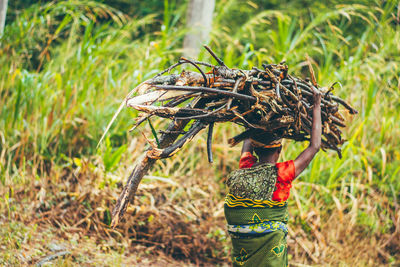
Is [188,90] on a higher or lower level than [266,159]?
higher

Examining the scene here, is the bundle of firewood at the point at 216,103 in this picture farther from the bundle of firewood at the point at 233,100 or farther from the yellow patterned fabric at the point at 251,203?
the yellow patterned fabric at the point at 251,203

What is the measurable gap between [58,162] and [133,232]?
3.86ft

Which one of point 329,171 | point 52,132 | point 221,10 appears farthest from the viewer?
point 221,10

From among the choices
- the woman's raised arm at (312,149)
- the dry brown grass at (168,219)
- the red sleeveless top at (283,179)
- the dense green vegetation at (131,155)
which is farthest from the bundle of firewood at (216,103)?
the dense green vegetation at (131,155)

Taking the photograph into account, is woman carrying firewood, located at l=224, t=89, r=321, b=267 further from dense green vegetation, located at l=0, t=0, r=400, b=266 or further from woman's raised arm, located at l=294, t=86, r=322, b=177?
dense green vegetation, located at l=0, t=0, r=400, b=266

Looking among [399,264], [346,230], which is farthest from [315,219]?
[399,264]

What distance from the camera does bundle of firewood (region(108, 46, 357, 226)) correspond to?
211cm

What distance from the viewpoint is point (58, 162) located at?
4203mm

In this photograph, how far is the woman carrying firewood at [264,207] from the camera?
7.89 feet

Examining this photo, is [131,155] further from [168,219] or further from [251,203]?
[251,203]

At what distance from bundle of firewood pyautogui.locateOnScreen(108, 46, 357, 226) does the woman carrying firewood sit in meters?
0.18

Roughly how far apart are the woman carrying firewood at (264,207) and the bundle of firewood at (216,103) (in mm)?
178

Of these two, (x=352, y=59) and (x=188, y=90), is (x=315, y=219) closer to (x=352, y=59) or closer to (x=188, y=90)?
(x=352, y=59)

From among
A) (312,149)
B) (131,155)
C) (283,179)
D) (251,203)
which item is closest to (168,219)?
(131,155)
